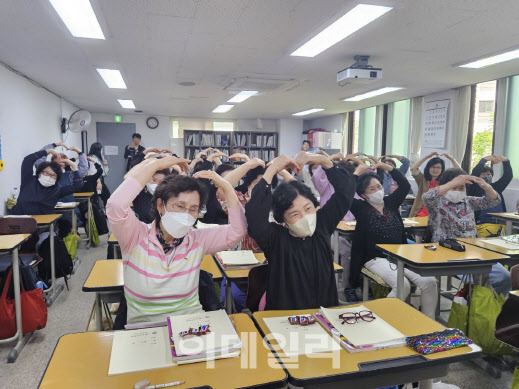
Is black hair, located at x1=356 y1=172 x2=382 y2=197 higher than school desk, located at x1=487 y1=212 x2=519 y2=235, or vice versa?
black hair, located at x1=356 y1=172 x2=382 y2=197

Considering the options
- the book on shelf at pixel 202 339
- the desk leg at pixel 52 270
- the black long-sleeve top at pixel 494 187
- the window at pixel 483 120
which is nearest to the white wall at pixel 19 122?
the desk leg at pixel 52 270

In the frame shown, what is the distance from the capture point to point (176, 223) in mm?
1669

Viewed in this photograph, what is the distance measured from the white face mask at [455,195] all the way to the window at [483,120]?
3548mm

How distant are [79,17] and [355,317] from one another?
11.0 feet

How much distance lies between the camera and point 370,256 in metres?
3.22

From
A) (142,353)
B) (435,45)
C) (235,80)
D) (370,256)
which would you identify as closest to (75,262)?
(235,80)

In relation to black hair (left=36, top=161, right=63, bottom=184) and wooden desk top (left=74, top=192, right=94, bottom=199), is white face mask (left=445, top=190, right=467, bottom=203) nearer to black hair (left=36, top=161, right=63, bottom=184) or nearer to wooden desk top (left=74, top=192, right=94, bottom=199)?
black hair (left=36, top=161, right=63, bottom=184)

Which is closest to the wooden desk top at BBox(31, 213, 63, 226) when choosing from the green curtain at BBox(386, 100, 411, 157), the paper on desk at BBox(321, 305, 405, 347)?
the paper on desk at BBox(321, 305, 405, 347)

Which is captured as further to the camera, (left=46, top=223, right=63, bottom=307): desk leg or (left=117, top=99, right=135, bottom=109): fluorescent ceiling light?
(left=117, top=99, right=135, bottom=109): fluorescent ceiling light

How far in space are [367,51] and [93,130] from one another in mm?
8943

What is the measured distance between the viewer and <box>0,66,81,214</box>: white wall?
4.99 metres

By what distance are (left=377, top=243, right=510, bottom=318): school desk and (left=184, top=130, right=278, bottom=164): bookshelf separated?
8.59 metres

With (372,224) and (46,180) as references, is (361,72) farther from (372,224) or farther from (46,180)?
(46,180)

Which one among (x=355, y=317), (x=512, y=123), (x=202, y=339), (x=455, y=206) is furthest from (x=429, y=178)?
(x=202, y=339)
